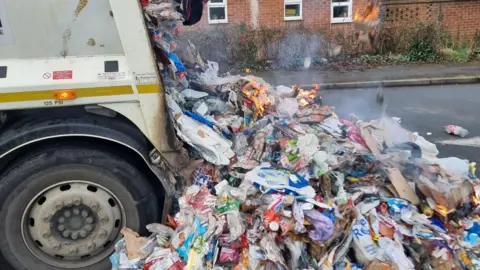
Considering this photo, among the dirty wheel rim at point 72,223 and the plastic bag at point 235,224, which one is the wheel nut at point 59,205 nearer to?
the dirty wheel rim at point 72,223

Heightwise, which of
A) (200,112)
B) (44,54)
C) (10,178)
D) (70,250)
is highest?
(44,54)

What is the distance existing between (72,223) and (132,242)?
444 mm

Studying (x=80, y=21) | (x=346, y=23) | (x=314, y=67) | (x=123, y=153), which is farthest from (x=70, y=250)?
(x=346, y=23)

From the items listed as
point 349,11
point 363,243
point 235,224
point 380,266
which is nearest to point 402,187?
point 363,243

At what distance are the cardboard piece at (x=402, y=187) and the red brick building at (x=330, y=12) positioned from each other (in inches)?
464

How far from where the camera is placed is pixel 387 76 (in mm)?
12039

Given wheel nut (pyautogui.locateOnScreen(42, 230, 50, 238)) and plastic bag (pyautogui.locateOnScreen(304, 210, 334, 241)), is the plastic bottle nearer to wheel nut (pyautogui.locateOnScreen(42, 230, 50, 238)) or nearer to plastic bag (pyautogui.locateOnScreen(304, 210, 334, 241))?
plastic bag (pyautogui.locateOnScreen(304, 210, 334, 241))

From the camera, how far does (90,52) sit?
317 cm

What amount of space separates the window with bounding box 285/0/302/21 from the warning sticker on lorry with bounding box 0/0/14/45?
12730mm

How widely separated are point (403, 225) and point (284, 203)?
34.2 inches

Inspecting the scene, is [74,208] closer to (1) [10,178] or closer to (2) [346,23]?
(1) [10,178]

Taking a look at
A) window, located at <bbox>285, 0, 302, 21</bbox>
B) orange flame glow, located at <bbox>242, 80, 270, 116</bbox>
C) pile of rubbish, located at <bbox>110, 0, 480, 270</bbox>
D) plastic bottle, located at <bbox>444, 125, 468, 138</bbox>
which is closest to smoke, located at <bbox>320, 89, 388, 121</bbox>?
plastic bottle, located at <bbox>444, 125, 468, 138</bbox>

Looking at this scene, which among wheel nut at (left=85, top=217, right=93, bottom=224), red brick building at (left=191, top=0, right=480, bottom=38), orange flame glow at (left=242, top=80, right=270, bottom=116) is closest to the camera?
wheel nut at (left=85, top=217, right=93, bottom=224)

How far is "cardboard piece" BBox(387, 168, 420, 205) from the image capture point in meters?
3.48
